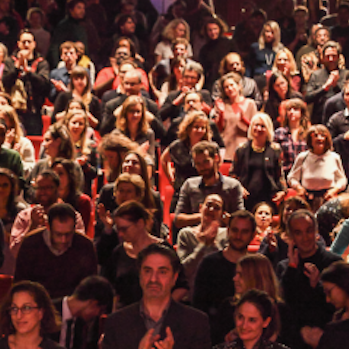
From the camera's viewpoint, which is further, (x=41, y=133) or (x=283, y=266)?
(x=41, y=133)

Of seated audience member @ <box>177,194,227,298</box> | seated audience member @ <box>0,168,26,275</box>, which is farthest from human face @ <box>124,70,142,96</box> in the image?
seated audience member @ <box>177,194,227,298</box>

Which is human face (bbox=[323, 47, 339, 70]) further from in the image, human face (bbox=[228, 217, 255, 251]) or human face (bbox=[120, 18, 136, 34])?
human face (bbox=[228, 217, 255, 251])

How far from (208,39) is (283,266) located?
510 centimetres

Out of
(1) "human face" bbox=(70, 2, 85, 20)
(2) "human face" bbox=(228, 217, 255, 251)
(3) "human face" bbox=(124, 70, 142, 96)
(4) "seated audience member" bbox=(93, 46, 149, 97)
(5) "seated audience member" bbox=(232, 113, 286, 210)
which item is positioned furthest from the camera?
(1) "human face" bbox=(70, 2, 85, 20)

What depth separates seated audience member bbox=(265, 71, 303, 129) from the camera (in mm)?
7992

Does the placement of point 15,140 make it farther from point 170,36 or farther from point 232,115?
point 170,36

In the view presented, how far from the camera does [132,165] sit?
5742 mm

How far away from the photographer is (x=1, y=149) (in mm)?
6094

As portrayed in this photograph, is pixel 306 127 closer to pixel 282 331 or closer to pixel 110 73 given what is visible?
pixel 110 73

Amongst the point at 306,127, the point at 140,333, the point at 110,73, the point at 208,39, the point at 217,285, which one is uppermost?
the point at 208,39

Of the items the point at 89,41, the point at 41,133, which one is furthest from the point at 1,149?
the point at 89,41

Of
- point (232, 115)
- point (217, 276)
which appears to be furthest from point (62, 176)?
point (232, 115)

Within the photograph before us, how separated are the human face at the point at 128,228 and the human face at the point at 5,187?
42.7 inches

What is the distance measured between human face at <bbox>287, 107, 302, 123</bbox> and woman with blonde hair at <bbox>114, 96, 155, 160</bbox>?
135 cm
